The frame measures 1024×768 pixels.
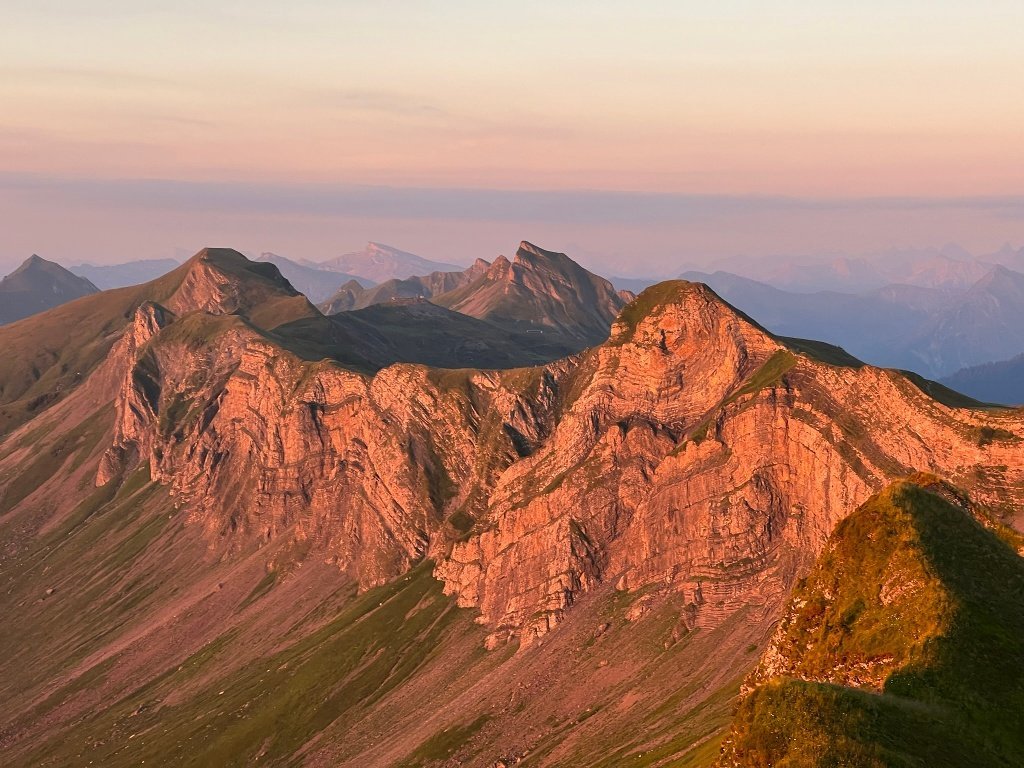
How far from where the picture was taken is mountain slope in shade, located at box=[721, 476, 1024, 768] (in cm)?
6750

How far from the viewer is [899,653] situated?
272 feet

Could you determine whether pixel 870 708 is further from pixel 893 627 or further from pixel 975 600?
pixel 975 600

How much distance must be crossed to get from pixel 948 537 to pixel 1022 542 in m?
18.4

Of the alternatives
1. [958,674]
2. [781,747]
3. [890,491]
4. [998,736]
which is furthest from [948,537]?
[781,747]

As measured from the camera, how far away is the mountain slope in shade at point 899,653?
2657 inches

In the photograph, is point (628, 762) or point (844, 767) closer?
point (844, 767)

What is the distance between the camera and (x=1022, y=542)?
104062 millimetres

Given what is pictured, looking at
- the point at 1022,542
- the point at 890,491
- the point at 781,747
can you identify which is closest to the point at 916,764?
the point at 781,747

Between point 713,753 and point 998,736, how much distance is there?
7970 centimetres

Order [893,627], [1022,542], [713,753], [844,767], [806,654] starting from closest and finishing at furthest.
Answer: [844,767] → [893,627] → [806,654] → [1022,542] → [713,753]

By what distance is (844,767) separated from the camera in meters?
63.2

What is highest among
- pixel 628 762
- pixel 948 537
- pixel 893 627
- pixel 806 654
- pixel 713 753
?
pixel 948 537

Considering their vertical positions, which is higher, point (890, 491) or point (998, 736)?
point (890, 491)

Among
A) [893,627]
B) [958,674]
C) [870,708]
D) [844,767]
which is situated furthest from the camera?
[893,627]
